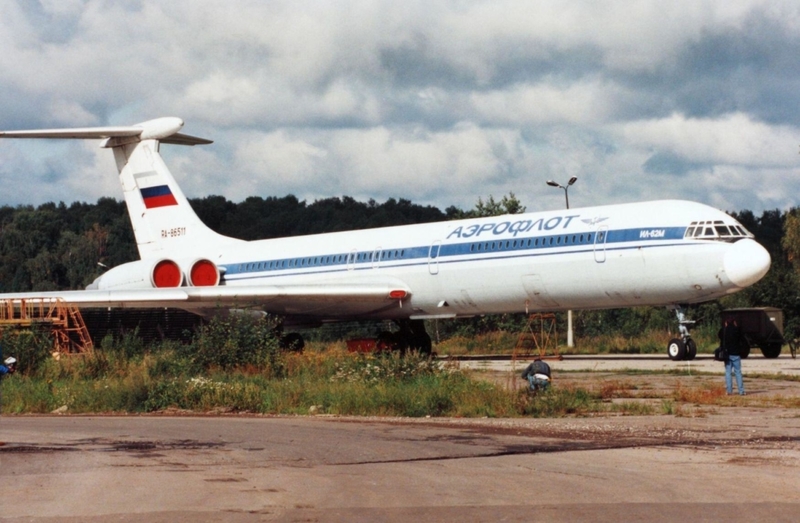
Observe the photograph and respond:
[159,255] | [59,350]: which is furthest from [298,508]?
[159,255]

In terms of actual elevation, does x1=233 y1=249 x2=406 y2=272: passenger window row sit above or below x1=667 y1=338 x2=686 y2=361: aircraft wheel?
above

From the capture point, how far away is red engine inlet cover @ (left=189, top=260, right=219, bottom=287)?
36062mm

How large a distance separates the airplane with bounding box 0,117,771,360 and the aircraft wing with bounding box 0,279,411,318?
0.16 feet

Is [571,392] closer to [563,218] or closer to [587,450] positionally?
[587,450]

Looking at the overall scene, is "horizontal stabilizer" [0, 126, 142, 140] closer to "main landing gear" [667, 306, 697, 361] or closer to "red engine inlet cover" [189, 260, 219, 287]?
"red engine inlet cover" [189, 260, 219, 287]

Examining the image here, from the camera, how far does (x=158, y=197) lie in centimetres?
3869

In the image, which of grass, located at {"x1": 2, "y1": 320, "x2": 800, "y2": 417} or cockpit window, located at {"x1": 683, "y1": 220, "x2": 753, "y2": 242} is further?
cockpit window, located at {"x1": 683, "y1": 220, "x2": 753, "y2": 242}

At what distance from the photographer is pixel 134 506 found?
320 inches

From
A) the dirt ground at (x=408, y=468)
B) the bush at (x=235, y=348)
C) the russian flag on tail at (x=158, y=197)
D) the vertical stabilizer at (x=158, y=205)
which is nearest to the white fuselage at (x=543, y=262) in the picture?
the vertical stabilizer at (x=158, y=205)

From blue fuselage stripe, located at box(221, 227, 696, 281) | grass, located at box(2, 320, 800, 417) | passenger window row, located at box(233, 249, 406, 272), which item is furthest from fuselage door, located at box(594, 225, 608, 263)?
passenger window row, located at box(233, 249, 406, 272)

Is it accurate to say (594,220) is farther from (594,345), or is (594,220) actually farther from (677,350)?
(594,345)

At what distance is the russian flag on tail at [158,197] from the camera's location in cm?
3859

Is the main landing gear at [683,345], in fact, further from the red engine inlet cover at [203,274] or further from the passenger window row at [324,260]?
the red engine inlet cover at [203,274]

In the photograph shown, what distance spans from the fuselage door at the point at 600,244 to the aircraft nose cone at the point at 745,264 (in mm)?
2801
